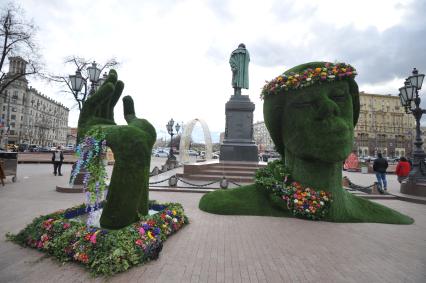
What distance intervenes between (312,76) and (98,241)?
6.50 m

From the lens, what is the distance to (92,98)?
16.7 feet

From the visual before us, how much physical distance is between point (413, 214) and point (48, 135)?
386ft

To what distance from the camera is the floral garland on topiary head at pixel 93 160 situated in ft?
15.3

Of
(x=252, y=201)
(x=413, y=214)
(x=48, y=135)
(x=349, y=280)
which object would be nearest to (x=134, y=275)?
(x=349, y=280)

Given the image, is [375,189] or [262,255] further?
[375,189]

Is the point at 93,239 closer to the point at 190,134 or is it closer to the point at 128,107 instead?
the point at 128,107

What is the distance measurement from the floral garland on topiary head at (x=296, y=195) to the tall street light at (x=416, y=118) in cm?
826

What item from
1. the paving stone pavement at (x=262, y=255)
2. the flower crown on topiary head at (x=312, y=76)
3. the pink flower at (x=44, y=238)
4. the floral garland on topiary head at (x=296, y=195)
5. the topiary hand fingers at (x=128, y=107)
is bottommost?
the paving stone pavement at (x=262, y=255)

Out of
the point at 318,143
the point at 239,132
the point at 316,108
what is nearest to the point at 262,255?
the point at 318,143

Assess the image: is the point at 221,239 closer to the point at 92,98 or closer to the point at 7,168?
the point at 92,98

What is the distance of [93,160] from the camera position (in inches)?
186

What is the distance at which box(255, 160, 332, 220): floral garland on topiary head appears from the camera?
7.07 m

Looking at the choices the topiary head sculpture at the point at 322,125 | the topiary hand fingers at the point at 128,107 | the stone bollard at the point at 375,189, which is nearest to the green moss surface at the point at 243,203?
the topiary head sculpture at the point at 322,125

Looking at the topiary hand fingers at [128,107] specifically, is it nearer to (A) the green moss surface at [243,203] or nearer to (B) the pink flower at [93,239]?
(B) the pink flower at [93,239]
